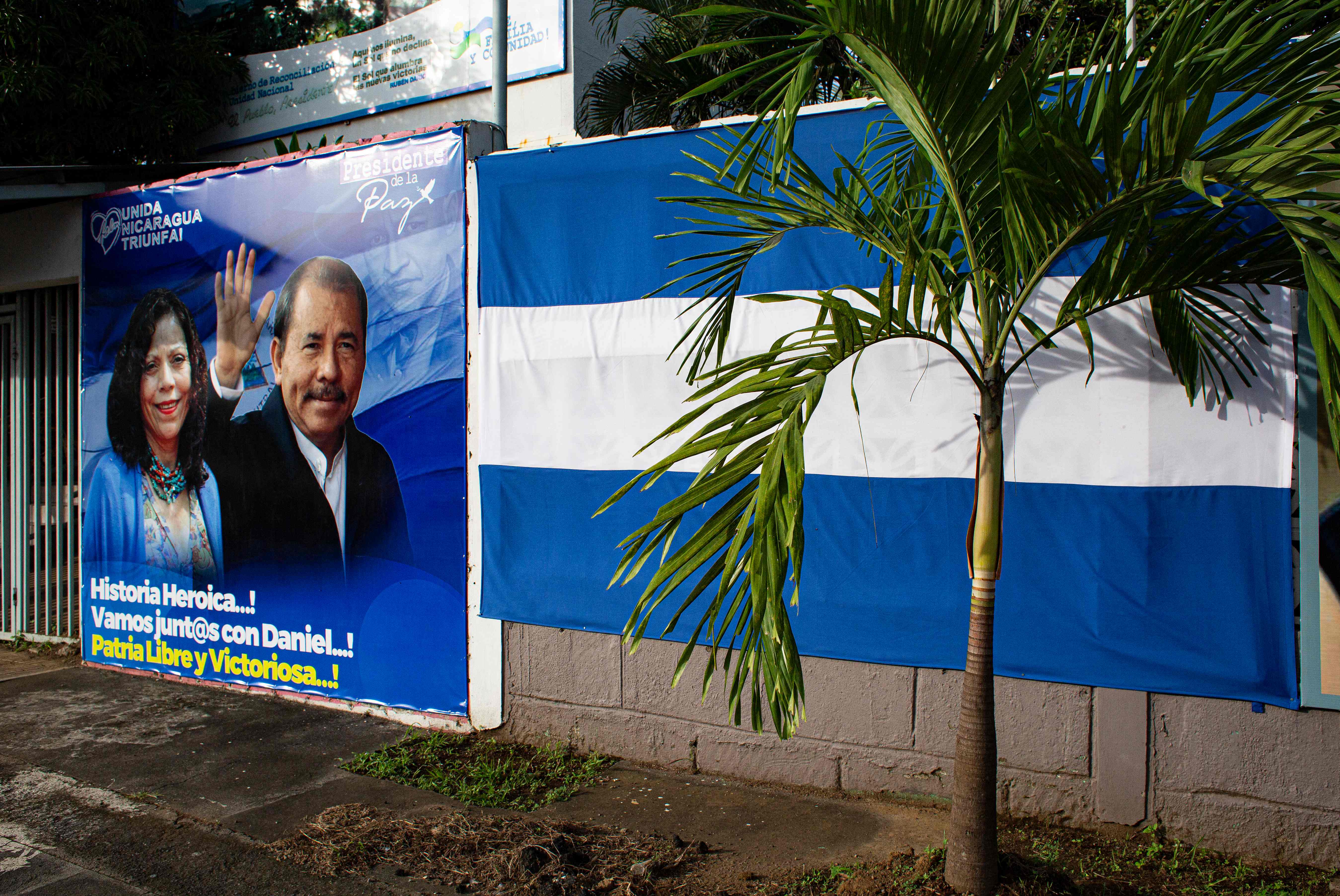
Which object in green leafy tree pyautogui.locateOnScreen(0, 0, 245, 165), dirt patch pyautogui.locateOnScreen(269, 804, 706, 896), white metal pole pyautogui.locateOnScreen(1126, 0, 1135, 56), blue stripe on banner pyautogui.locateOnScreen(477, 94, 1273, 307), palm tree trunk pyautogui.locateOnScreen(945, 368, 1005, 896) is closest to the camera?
palm tree trunk pyautogui.locateOnScreen(945, 368, 1005, 896)

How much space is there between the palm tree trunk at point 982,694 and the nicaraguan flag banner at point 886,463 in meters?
1.11

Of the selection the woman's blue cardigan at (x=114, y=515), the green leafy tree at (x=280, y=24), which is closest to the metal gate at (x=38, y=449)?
the woman's blue cardigan at (x=114, y=515)

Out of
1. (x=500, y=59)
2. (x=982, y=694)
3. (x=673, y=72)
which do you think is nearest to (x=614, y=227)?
(x=500, y=59)

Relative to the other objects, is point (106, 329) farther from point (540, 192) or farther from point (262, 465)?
point (540, 192)

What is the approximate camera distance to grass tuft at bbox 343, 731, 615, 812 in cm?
460

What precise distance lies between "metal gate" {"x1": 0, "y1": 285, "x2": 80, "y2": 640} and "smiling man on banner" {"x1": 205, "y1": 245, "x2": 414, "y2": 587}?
Answer: 1875mm

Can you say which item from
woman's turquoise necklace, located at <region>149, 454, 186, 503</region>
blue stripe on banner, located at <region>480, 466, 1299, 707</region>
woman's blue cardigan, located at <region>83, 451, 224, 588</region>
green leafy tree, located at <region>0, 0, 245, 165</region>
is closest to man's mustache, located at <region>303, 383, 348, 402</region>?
woman's turquoise necklace, located at <region>149, 454, 186, 503</region>

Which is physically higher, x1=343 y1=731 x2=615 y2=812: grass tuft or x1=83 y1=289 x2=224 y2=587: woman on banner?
x1=83 y1=289 x2=224 y2=587: woman on banner

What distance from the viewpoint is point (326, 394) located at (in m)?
5.90

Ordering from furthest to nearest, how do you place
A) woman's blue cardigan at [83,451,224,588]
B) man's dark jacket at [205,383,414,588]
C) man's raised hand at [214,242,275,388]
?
woman's blue cardigan at [83,451,224,588] < man's raised hand at [214,242,275,388] < man's dark jacket at [205,383,414,588]

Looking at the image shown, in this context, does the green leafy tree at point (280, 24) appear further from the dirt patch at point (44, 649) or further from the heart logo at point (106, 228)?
the dirt patch at point (44, 649)

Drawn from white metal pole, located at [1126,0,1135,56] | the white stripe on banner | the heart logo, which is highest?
white metal pole, located at [1126,0,1135,56]

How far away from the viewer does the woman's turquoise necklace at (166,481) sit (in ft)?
21.4

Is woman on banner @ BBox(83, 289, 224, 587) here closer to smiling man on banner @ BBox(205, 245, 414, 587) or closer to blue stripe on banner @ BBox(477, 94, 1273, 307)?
smiling man on banner @ BBox(205, 245, 414, 587)
